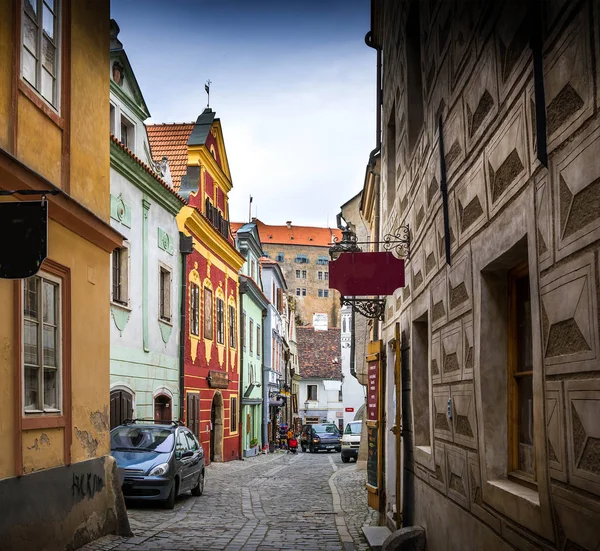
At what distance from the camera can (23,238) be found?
6.85 meters

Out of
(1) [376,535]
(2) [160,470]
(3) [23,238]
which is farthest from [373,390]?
(3) [23,238]

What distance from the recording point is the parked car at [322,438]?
148 ft

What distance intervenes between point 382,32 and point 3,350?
870 cm

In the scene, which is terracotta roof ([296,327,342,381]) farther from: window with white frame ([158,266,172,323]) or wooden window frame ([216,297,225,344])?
window with white frame ([158,266,172,323])

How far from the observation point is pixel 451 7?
6.71 metres

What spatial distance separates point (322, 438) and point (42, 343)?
3713 centimetres

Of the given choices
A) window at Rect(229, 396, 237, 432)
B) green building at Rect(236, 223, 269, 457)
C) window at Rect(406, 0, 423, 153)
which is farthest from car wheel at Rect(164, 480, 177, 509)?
green building at Rect(236, 223, 269, 457)

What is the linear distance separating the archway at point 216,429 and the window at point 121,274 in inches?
450

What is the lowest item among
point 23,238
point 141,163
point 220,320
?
point 23,238

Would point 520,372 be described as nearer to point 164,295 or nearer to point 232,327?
point 164,295

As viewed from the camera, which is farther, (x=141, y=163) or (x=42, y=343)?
(x=141, y=163)

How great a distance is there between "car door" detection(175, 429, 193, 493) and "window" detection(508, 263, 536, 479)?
1124 cm

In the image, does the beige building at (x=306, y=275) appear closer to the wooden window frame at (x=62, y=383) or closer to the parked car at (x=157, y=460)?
the parked car at (x=157, y=460)

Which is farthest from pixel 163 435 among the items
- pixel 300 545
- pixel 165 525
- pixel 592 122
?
pixel 592 122
